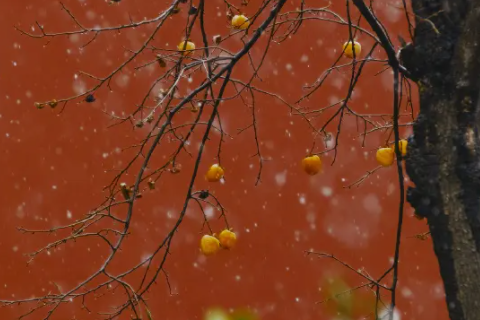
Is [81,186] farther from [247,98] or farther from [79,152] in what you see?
[247,98]

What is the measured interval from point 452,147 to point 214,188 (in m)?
2.59

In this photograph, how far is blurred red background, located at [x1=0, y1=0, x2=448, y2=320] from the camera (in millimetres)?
4426

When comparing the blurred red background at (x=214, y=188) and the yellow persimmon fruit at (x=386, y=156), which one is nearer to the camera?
the yellow persimmon fruit at (x=386, y=156)

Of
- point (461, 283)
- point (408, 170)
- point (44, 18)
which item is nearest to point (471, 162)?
point (408, 170)

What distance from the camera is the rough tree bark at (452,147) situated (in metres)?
2.00

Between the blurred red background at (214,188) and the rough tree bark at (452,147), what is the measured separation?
240cm

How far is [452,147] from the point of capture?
6.64 feet

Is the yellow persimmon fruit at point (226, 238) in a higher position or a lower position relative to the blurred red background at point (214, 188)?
lower

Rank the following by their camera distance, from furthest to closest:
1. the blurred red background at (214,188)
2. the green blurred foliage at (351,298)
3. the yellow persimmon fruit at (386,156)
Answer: the blurred red background at (214,188), the green blurred foliage at (351,298), the yellow persimmon fruit at (386,156)

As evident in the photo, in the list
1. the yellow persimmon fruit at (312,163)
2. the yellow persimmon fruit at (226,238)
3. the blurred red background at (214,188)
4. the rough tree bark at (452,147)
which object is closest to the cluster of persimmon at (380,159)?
the yellow persimmon fruit at (312,163)

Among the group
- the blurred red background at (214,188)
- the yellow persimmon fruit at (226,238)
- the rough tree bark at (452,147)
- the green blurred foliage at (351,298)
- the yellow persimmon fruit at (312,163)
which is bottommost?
the rough tree bark at (452,147)

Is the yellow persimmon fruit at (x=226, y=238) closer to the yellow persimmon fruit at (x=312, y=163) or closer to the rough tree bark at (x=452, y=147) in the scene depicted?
the yellow persimmon fruit at (x=312, y=163)

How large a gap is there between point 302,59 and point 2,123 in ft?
6.08

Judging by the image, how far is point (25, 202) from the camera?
14.7 feet
